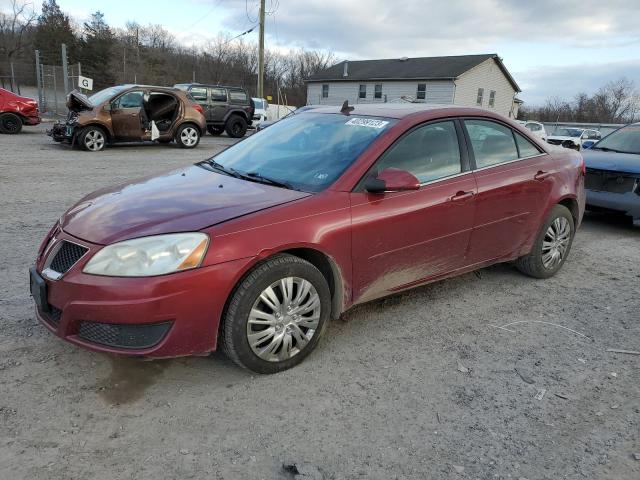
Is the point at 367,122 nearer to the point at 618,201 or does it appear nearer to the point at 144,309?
the point at 144,309

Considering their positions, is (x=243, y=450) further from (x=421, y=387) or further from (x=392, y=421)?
(x=421, y=387)

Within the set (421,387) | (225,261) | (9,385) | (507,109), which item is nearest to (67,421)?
(9,385)

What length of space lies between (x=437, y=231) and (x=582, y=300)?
1696mm

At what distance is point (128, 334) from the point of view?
2.63 metres

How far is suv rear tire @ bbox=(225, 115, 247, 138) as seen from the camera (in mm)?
20312

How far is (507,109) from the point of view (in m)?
47.8

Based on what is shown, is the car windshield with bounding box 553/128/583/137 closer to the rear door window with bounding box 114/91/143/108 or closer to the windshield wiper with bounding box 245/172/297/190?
the rear door window with bounding box 114/91/143/108

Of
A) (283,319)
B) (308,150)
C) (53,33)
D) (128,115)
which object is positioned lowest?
(283,319)

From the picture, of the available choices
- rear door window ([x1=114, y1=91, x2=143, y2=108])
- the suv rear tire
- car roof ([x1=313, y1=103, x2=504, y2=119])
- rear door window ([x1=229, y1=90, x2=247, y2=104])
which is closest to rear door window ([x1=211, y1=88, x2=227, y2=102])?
rear door window ([x1=229, y1=90, x2=247, y2=104])

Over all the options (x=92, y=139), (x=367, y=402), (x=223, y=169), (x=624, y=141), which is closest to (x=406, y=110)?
(x=223, y=169)

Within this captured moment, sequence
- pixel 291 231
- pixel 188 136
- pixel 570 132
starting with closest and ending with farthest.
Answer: pixel 291 231 < pixel 188 136 < pixel 570 132

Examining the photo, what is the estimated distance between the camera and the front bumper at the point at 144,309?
2.58 m

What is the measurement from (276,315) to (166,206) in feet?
3.00

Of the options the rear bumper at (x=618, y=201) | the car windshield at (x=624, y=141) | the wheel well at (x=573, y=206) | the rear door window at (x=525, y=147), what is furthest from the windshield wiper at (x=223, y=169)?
the car windshield at (x=624, y=141)
